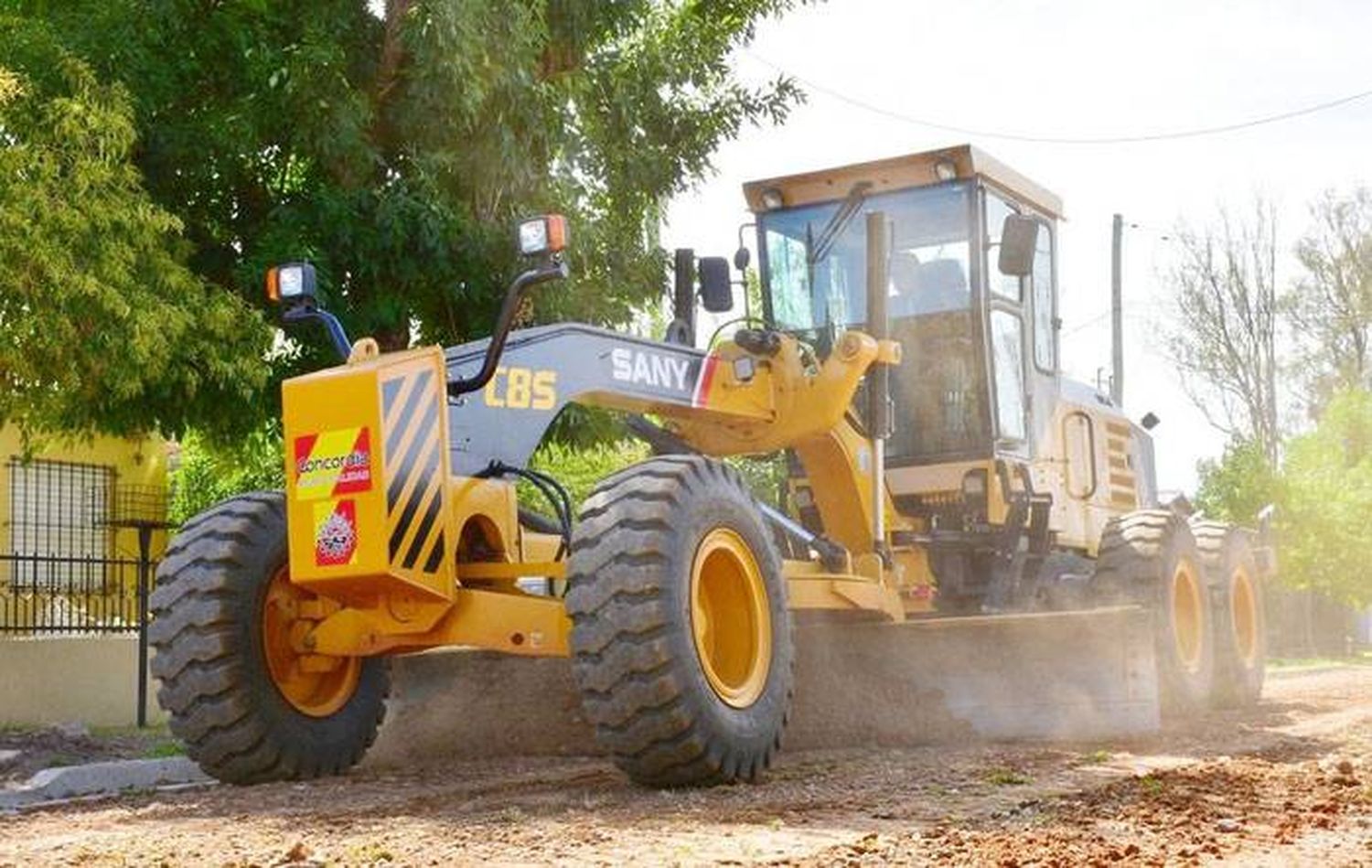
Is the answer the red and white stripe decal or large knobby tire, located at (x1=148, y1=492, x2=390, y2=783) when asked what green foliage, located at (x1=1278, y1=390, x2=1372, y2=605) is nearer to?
the red and white stripe decal

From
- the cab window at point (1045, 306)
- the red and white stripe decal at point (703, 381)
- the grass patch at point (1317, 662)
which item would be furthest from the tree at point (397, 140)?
the grass patch at point (1317, 662)

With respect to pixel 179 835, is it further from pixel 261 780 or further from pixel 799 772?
pixel 799 772

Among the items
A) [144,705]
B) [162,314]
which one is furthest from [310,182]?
[144,705]

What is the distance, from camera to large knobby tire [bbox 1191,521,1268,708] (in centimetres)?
1253

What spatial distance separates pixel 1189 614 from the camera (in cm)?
1172

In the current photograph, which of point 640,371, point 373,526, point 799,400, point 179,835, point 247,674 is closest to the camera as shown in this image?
point 179,835

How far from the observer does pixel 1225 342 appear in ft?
136

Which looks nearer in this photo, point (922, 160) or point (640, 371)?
point (640, 371)

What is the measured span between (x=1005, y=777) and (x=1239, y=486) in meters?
30.5

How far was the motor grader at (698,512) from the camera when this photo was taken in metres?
7.03

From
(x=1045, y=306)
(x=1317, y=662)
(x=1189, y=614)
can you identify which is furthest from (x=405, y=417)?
(x=1317, y=662)

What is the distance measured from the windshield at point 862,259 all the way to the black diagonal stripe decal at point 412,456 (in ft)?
14.3

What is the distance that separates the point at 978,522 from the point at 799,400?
1.94m

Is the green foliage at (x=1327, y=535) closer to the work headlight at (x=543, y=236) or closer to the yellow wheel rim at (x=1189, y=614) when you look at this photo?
the yellow wheel rim at (x=1189, y=614)
